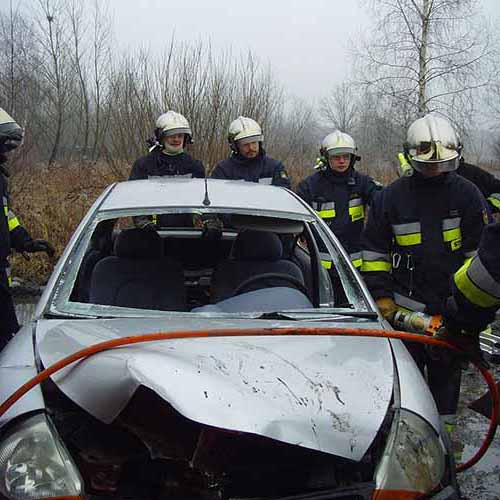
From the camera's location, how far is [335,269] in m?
2.94

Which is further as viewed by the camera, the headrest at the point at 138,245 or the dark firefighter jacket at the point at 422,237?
the dark firefighter jacket at the point at 422,237

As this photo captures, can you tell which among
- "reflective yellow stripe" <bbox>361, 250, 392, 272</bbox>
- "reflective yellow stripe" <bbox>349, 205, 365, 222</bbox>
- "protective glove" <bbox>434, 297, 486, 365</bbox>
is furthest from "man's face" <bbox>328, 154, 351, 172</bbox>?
"protective glove" <bbox>434, 297, 486, 365</bbox>

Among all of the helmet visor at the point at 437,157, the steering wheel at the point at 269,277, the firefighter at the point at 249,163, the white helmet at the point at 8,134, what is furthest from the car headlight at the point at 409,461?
the firefighter at the point at 249,163

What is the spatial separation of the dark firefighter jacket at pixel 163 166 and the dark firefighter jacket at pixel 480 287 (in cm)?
381

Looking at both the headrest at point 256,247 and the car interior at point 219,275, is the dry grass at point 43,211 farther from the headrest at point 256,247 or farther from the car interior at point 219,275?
the headrest at point 256,247

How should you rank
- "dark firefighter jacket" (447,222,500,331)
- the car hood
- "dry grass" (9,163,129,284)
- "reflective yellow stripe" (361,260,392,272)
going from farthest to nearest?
1. "dry grass" (9,163,129,284)
2. "reflective yellow stripe" (361,260,392,272)
3. "dark firefighter jacket" (447,222,500,331)
4. the car hood

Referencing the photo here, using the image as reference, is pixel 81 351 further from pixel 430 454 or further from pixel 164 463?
pixel 430 454

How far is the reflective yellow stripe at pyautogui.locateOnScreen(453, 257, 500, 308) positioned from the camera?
6.72 ft

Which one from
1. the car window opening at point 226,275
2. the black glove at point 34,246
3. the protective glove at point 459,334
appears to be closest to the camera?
the protective glove at point 459,334

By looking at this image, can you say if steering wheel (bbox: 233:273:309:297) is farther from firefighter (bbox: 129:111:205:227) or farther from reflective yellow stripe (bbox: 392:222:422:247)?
firefighter (bbox: 129:111:205:227)

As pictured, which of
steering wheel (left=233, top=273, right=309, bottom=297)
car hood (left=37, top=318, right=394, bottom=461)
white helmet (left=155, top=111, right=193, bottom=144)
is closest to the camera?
car hood (left=37, top=318, right=394, bottom=461)

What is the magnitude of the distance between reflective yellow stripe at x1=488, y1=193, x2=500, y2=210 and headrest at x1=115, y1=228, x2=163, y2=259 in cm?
337

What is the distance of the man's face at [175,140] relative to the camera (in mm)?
5680

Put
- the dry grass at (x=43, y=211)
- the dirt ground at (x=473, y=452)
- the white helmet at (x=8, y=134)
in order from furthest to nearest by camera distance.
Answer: the dry grass at (x=43, y=211) < the white helmet at (x=8, y=134) < the dirt ground at (x=473, y=452)
